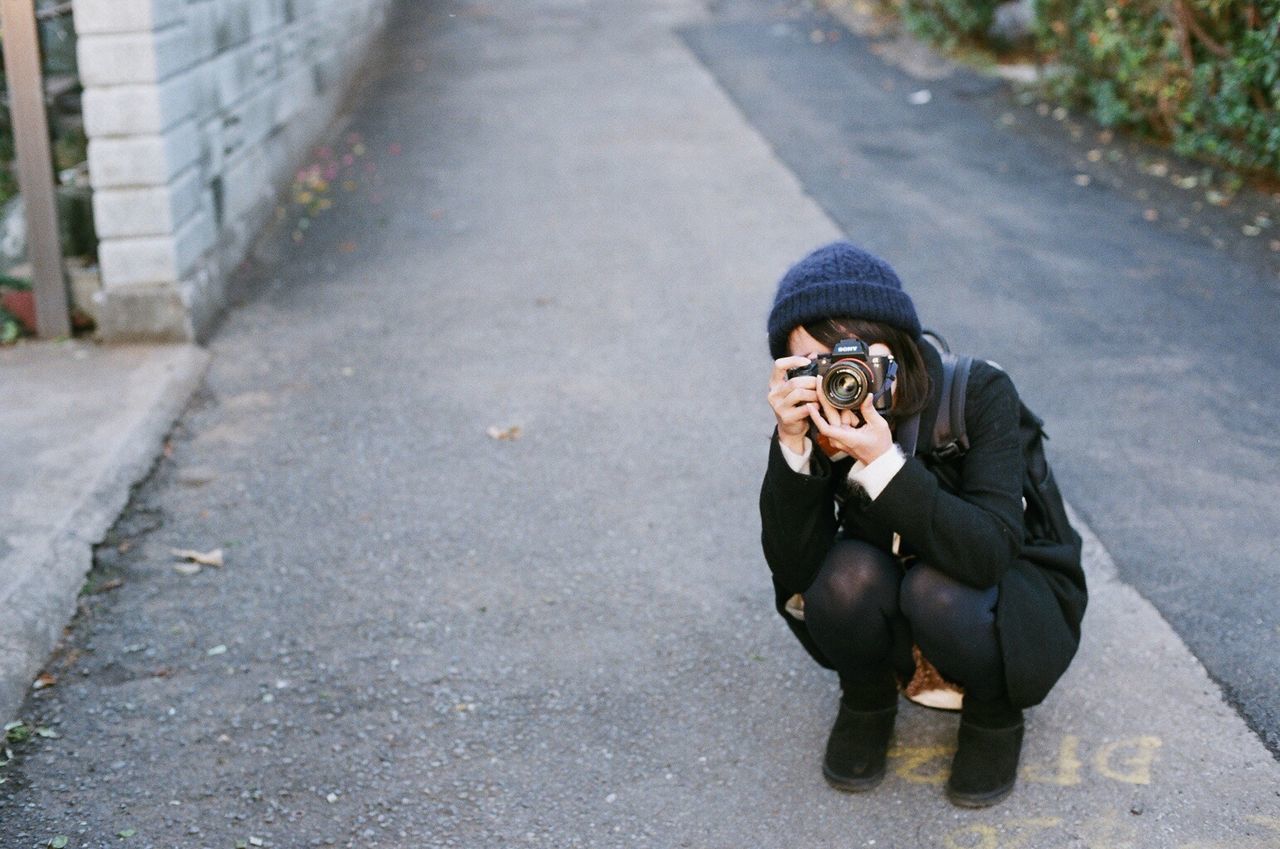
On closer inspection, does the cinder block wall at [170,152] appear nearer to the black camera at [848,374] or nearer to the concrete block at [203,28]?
the concrete block at [203,28]

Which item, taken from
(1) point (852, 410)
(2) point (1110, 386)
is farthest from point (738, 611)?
(2) point (1110, 386)

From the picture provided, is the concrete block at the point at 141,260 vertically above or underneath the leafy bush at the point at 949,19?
underneath

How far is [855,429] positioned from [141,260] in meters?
4.75

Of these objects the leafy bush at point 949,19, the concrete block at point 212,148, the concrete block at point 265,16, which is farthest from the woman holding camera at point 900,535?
the leafy bush at point 949,19

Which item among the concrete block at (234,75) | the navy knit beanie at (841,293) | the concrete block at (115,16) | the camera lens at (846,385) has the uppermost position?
the concrete block at (115,16)

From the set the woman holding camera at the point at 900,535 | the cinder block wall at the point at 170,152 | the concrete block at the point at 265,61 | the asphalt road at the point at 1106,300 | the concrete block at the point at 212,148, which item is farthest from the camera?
the concrete block at the point at 265,61

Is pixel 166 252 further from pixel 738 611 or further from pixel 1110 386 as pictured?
pixel 1110 386

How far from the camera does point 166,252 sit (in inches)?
262

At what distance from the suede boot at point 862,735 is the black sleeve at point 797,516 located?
32 centimetres

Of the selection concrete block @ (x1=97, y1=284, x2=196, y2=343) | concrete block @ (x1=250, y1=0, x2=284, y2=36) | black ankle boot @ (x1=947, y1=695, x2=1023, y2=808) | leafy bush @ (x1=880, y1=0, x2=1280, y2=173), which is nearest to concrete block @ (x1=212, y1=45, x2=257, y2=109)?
concrete block @ (x1=250, y1=0, x2=284, y2=36)

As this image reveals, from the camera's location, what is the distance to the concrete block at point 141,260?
6.60 meters

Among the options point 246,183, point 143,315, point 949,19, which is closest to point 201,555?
point 143,315

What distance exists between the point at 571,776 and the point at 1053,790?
120 centimetres

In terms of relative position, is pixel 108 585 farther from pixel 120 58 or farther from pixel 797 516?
pixel 120 58
